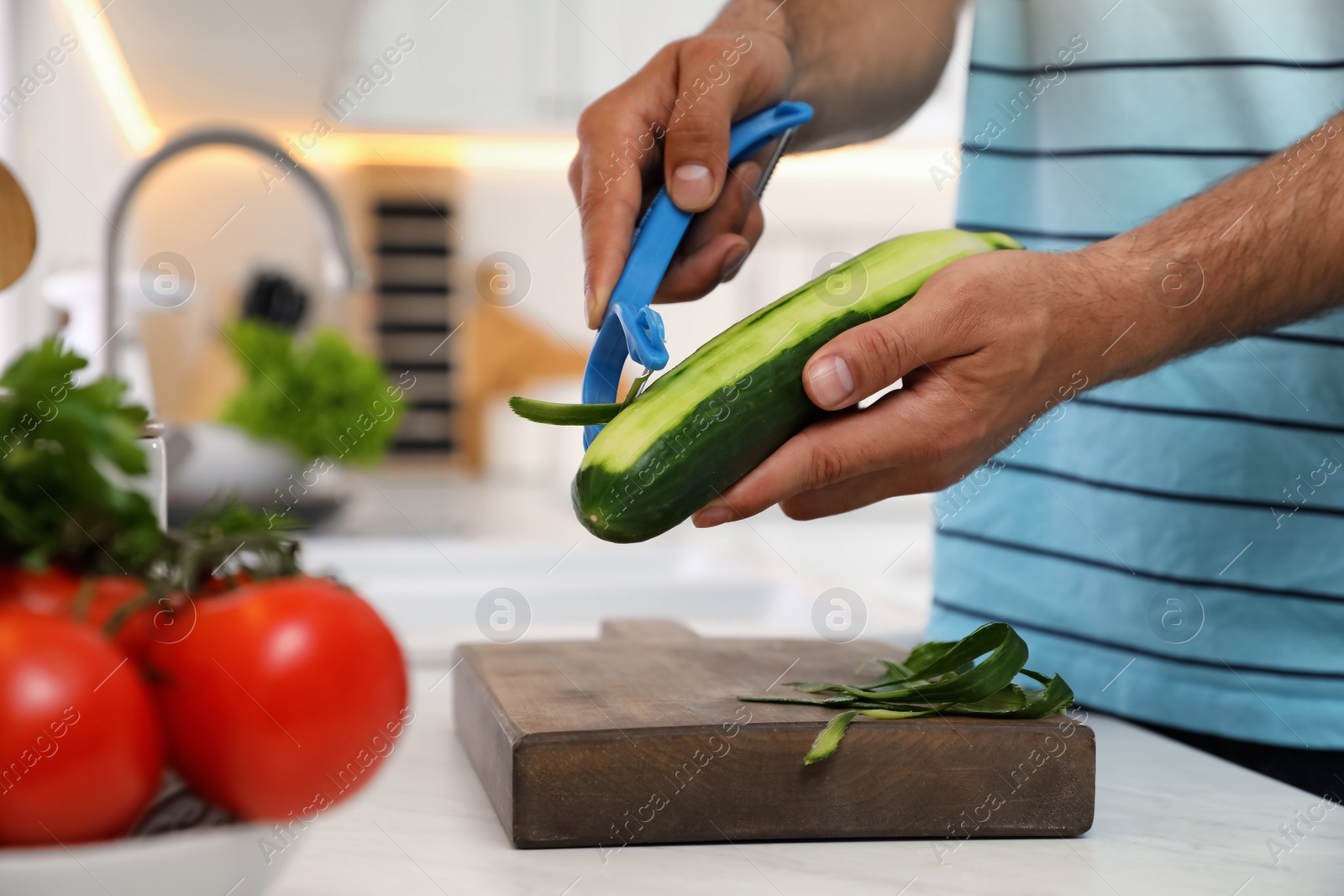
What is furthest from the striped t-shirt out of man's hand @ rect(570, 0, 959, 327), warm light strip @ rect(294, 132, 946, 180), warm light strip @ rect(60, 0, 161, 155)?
warm light strip @ rect(294, 132, 946, 180)

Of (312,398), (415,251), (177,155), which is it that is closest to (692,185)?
(177,155)

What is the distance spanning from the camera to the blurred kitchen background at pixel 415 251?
1.63m

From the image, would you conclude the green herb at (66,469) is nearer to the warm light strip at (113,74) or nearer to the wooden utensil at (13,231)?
the wooden utensil at (13,231)

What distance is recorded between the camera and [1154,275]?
0.62 m

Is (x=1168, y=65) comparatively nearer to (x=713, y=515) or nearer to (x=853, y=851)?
(x=713, y=515)

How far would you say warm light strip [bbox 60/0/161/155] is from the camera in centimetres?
245

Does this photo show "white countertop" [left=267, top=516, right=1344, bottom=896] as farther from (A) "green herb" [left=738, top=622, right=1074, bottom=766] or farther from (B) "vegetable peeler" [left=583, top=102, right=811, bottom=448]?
(B) "vegetable peeler" [left=583, top=102, right=811, bottom=448]

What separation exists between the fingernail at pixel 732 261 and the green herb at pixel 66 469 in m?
0.52

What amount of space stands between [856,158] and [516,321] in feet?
4.77

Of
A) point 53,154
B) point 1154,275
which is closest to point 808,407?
point 1154,275

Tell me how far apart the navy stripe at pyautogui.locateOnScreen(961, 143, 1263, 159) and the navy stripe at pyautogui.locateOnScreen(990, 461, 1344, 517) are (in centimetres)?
26

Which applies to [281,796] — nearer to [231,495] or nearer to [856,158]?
[231,495]

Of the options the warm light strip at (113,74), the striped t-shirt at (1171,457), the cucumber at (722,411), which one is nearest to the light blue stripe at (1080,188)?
the striped t-shirt at (1171,457)

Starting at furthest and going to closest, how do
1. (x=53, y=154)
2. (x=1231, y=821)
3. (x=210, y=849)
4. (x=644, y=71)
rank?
(x=53, y=154)
(x=644, y=71)
(x=1231, y=821)
(x=210, y=849)
